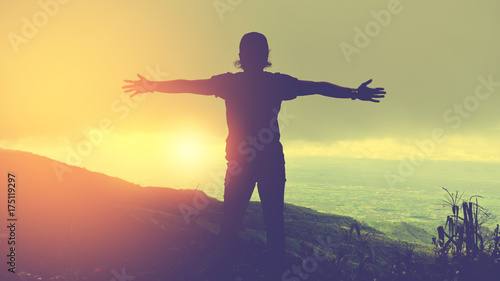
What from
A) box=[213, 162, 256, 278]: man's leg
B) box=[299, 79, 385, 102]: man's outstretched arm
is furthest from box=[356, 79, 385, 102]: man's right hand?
box=[213, 162, 256, 278]: man's leg

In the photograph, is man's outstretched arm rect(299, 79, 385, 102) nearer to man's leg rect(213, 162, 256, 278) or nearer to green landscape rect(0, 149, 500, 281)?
man's leg rect(213, 162, 256, 278)

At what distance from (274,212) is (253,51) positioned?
2.30 metres

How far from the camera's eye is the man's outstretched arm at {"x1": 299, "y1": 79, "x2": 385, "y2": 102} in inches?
201

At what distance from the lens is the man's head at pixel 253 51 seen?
4941 millimetres

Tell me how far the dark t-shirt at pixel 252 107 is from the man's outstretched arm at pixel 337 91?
15 cm

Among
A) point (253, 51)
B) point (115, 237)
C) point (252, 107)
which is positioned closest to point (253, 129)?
point (252, 107)

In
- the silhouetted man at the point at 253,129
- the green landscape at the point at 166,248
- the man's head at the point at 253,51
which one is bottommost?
the green landscape at the point at 166,248

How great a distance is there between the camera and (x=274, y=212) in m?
5.00

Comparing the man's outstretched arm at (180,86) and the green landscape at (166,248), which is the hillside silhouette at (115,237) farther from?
the man's outstretched arm at (180,86)

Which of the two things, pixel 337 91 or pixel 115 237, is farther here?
pixel 115 237

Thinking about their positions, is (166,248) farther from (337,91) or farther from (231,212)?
(337,91)

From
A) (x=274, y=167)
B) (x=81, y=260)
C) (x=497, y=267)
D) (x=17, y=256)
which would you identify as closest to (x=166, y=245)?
(x=81, y=260)

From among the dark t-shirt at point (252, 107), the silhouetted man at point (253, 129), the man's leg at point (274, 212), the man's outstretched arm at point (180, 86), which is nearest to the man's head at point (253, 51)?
the silhouetted man at point (253, 129)

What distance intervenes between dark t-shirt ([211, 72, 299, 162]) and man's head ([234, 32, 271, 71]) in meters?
0.14
